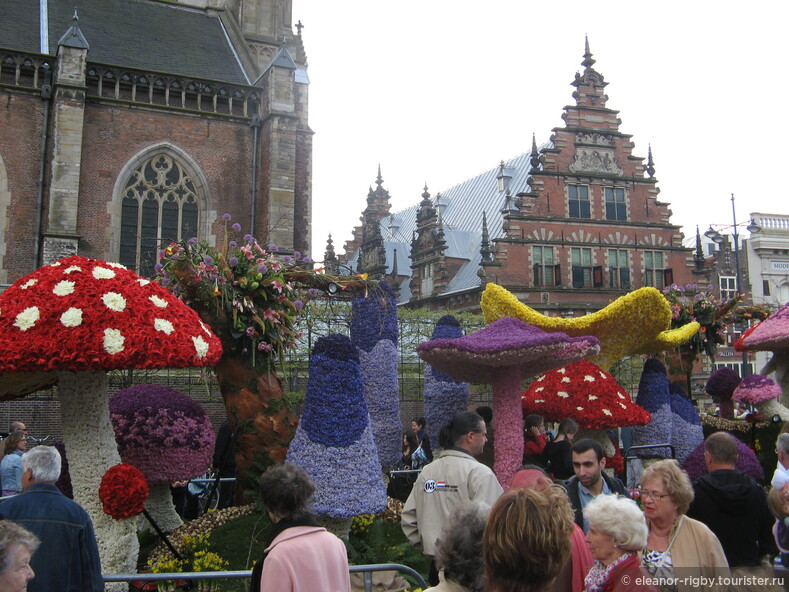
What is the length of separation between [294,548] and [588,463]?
2.30 m

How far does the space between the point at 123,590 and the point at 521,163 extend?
3443cm

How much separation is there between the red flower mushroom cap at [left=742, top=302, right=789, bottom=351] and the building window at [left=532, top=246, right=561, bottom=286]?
59.7ft

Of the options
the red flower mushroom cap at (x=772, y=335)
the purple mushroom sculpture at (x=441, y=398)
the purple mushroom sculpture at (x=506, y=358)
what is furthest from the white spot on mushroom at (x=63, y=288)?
the red flower mushroom cap at (x=772, y=335)

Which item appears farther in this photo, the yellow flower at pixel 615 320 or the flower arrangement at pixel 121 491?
the yellow flower at pixel 615 320

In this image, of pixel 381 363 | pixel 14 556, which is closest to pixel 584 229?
pixel 381 363

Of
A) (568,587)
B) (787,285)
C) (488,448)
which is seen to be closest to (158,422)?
(568,587)

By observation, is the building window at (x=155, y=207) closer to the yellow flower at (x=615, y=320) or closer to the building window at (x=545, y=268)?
the yellow flower at (x=615, y=320)

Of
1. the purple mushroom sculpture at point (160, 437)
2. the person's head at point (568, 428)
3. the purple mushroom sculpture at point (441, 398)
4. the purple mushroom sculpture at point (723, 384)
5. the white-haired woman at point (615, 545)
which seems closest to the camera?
the white-haired woman at point (615, 545)

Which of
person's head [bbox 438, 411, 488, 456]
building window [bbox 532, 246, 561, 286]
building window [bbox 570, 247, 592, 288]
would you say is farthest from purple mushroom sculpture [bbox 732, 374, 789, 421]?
building window [bbox 570, 247, 592, 288]

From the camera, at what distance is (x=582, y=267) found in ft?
105

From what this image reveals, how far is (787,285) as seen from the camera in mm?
39094

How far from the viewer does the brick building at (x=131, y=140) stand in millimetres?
20234

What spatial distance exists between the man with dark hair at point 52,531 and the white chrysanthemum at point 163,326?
1.56 meters

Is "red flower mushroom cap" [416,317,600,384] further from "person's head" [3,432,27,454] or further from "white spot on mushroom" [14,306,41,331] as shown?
"person's head" [3,432,27,454]
